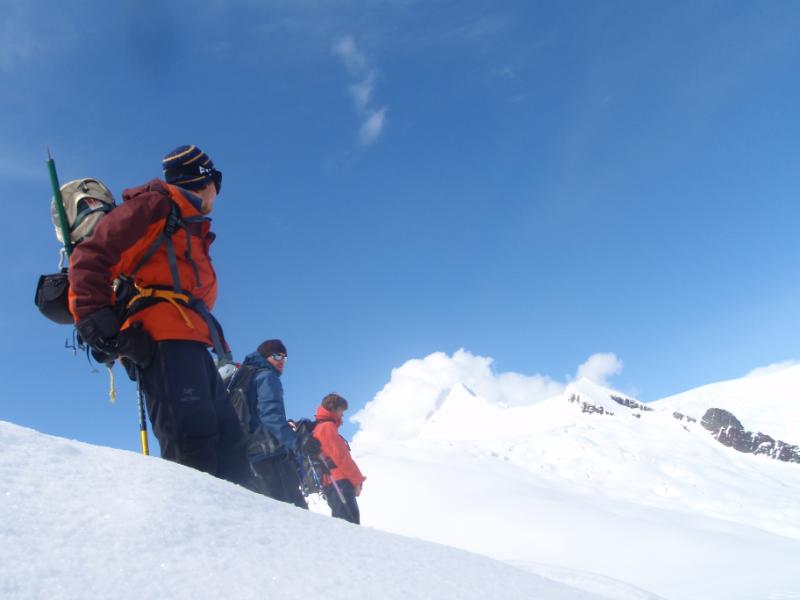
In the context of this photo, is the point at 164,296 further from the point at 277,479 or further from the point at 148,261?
the point at 277,479

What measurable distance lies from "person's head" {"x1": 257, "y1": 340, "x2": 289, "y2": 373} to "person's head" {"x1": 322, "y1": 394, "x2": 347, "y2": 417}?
1488 mm

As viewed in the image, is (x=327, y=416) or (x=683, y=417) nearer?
(x=327, y=416)

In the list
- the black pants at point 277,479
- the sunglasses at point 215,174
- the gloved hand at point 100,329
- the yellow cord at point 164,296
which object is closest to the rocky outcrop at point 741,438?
the black pants at point 277,479

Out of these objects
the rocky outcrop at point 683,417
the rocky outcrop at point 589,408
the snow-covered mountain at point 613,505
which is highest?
the rocky outcrop at point 589,408

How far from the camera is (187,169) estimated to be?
3.37 m

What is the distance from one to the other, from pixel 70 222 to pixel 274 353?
272cm

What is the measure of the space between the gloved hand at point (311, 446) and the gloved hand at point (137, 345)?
3.74 meters

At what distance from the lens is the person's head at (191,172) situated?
132 inches

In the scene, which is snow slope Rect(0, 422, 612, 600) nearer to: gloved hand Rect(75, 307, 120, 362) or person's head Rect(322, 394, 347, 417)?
gloved hand Rect(75, 307, 120, 362)

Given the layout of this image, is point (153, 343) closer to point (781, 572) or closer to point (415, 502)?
point (781, 572)

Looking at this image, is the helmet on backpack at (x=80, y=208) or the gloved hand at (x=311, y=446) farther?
the gloved hand at (x=311, y=446)

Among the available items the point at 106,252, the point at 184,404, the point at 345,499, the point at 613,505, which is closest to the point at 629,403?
the point at 613,505

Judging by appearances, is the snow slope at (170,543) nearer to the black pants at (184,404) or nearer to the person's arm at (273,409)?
the black pants at (184,404)

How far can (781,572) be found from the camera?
751cm
